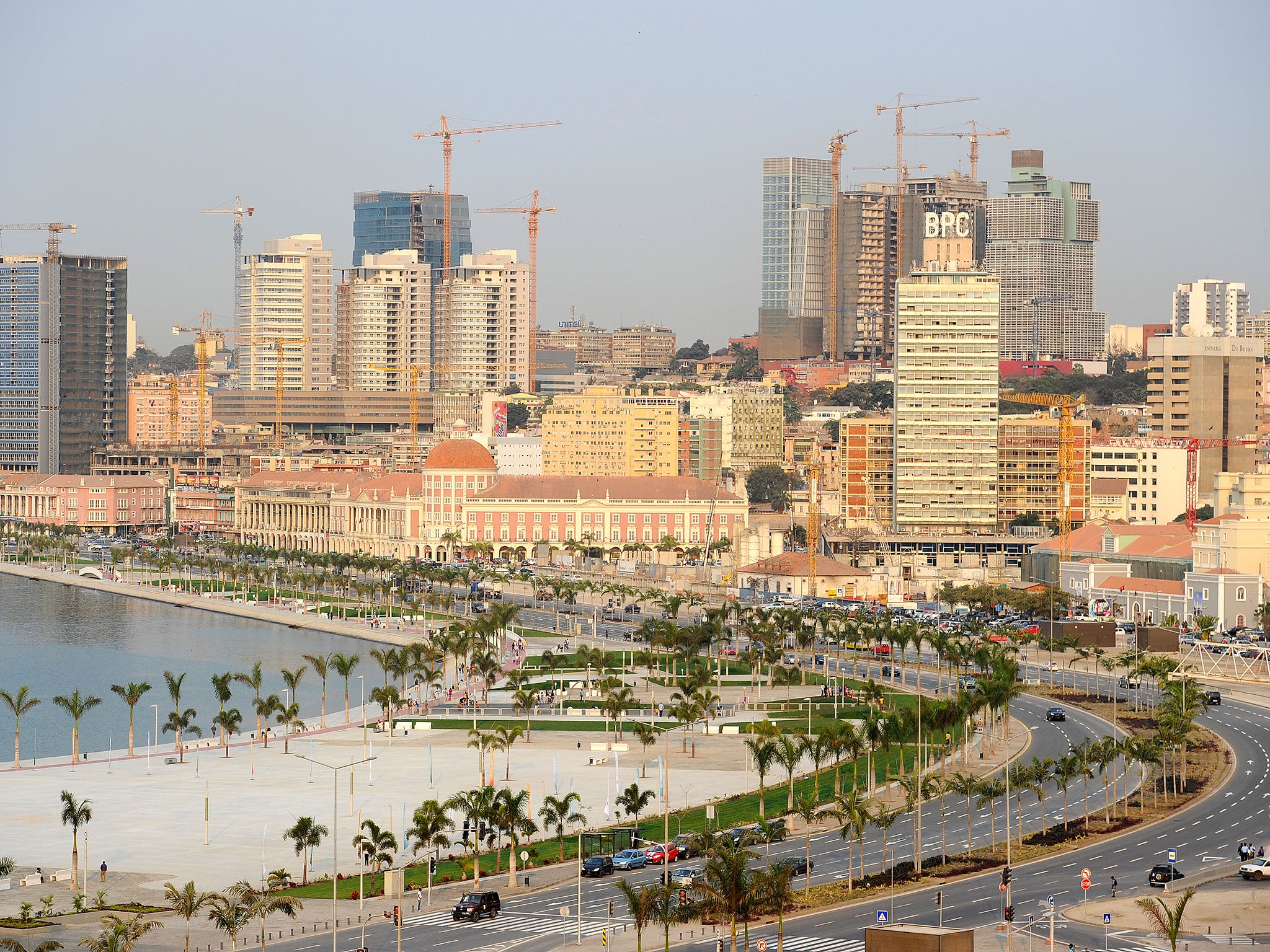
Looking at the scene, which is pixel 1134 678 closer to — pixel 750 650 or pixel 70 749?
pixel 750 650

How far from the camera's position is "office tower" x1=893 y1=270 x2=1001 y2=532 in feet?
590

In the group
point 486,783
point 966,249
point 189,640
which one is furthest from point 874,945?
point 966,249

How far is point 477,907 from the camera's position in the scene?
187 feet

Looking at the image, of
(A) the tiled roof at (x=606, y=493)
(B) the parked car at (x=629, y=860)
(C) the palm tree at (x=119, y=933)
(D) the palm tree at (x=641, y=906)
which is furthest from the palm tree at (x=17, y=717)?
(A) the tiled roof at (x=606, y=493)

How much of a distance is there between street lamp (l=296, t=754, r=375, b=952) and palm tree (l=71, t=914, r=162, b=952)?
472 centimetres

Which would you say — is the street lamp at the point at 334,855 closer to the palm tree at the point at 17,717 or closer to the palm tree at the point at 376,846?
the palm tree at the point at 376,846

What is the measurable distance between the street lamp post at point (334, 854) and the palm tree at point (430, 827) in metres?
2.43

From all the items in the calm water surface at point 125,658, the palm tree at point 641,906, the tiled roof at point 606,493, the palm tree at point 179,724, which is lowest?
the calm water surface at point 125,658

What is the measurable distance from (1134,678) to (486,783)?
43.5 meters

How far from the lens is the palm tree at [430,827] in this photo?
210 feet

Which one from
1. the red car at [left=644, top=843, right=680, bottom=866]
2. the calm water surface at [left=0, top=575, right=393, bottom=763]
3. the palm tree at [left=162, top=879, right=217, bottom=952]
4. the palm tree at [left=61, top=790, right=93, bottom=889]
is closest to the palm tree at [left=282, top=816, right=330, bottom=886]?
the palm tree at [left=162, top=879, right=217, bottom=952]

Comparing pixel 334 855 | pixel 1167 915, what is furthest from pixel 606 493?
pixel 1167 915

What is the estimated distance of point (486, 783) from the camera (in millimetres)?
79750

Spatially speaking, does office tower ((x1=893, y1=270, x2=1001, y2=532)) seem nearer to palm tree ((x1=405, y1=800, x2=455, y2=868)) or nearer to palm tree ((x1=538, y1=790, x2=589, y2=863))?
palm tree ((x1=538, y1=790, x2=589, y2=863))
